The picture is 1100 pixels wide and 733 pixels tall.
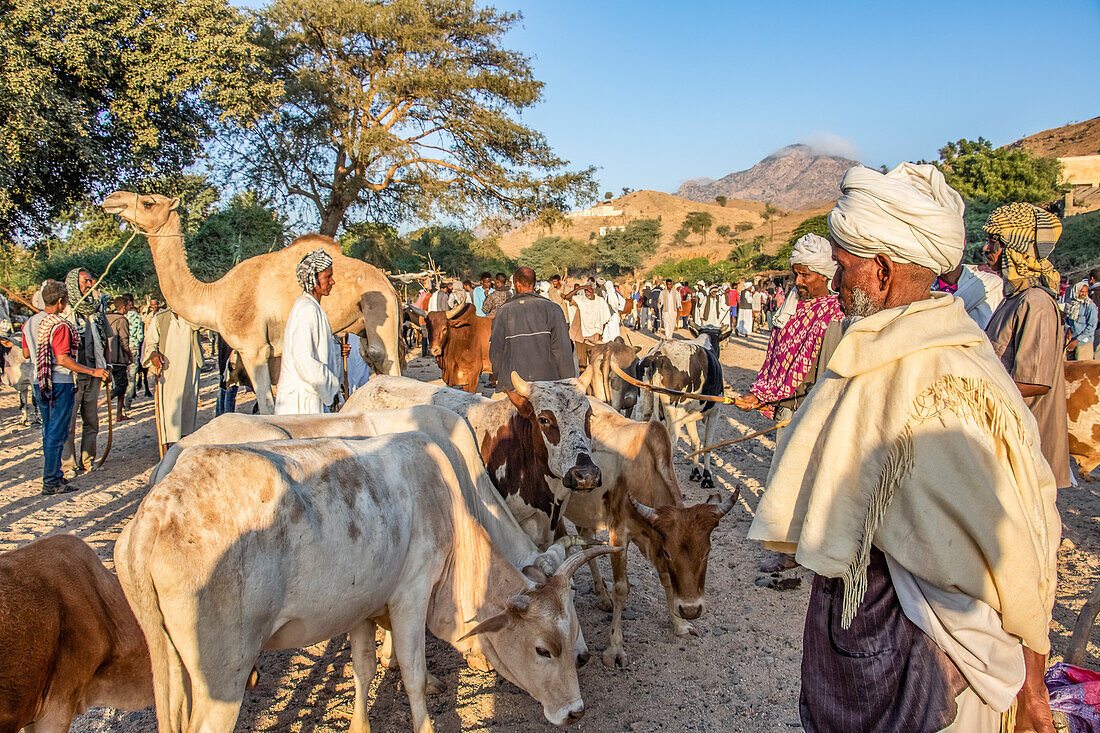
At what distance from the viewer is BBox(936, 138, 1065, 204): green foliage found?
37250mm

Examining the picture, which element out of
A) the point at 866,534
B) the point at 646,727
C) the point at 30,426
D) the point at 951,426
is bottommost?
the point at 646,727

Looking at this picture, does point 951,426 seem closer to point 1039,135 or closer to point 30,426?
A: point 30,426

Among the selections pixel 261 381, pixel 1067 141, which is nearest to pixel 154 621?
pixel 261 381

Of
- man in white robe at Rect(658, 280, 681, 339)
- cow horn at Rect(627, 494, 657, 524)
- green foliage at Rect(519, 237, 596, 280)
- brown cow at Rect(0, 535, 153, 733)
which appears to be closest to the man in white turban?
cow horn at Rect(627, 494, 657, 524)

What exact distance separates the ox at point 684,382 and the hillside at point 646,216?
91.5 metres

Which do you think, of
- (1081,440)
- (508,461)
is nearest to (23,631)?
(508,461)

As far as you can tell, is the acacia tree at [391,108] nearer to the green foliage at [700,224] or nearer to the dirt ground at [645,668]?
the dirt ground at [645,668]

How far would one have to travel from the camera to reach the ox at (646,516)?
4445 mm

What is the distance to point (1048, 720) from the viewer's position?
2.08m

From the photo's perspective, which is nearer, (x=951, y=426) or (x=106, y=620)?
(x=951, y=426)

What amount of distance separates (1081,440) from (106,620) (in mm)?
7303

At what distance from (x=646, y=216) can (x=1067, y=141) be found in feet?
195

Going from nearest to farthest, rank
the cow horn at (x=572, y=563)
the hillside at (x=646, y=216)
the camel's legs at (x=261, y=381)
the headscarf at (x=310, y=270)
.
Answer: the cow horn at (x=572, y=563) < the headscarf at (x=310, y=270) < the camel's legs at (x=261, y=381) < the hillside at (x=646, y=216)

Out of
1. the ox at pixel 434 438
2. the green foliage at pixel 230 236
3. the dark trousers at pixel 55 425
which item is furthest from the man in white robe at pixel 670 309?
the ox at pixel 434 438
